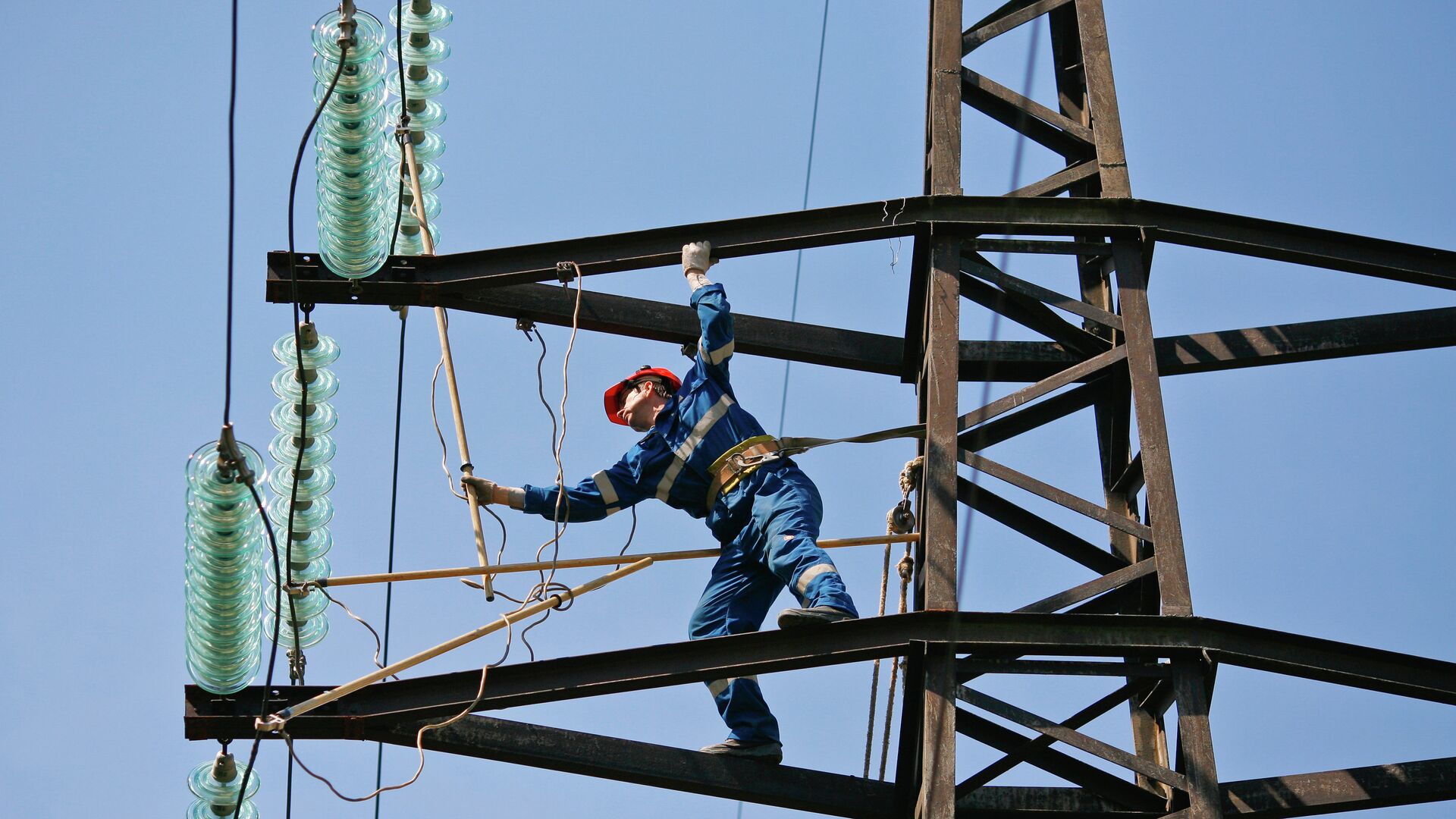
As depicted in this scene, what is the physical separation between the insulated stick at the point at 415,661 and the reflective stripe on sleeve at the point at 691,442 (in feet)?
3.10

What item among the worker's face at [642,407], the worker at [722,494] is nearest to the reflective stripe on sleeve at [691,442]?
the worker at [722,494]

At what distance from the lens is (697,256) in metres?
11.1

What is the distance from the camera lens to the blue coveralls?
34.9 ft

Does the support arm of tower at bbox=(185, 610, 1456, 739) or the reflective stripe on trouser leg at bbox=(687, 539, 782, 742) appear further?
the reflective stripe on trouser leg at bbox=(687, 539, 782, 742)

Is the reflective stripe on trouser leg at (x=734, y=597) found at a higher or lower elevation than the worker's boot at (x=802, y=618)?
higher

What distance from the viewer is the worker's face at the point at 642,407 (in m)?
12.0

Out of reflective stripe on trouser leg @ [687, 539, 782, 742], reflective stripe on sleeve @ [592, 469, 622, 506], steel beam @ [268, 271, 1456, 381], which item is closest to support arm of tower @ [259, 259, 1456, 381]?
steel beam @ [268, 271, 1456, 381]

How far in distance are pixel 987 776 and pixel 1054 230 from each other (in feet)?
9.21

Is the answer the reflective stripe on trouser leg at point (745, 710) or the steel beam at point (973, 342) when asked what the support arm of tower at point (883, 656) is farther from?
the steel beam at point (973, 342)

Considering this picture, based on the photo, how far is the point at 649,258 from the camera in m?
11.2

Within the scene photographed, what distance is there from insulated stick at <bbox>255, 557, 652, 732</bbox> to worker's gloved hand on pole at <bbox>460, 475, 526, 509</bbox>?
914 millimetres

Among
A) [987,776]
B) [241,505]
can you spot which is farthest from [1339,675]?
[241,505]

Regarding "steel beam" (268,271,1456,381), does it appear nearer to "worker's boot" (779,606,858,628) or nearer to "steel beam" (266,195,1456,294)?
"steel beam" (266,195,1456,294)

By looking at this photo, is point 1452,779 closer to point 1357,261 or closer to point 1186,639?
point 1186,639
